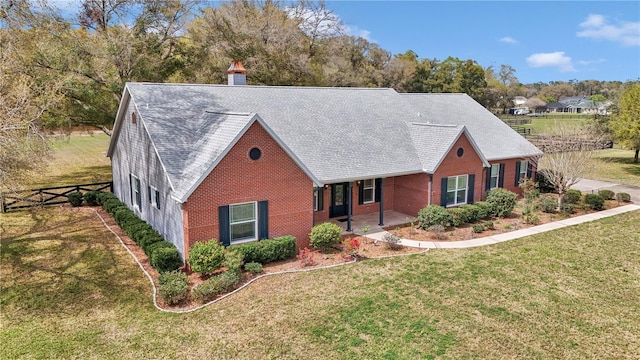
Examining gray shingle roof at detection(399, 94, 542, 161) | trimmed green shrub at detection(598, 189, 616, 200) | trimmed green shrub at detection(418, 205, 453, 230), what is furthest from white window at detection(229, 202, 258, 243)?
trimmed green shrub at detection(598, 189, 616, 200)

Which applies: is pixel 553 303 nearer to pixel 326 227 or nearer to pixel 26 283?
pixel 326 227

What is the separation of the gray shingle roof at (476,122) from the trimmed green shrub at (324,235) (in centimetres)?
1184

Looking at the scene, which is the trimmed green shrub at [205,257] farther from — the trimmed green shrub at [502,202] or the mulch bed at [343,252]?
the trimmed green shrub at [502,202]

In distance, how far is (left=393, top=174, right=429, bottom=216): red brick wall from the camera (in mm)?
21266

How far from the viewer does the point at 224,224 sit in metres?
15.4

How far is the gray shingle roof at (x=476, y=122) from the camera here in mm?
25452

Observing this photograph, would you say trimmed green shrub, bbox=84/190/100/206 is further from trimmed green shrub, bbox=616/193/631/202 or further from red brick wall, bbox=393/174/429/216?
trimmed green shrub, bbox=616/193/631/202

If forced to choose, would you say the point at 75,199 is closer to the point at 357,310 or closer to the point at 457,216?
the point at 357,310

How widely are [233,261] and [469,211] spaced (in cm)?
1257

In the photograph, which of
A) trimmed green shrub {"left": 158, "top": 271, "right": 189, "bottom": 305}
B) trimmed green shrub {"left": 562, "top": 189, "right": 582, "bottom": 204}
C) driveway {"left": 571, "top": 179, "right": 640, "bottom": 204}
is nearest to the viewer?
trimmed green shrub {"left": 158, "top": 271, "right": 189, "bottom": 305}

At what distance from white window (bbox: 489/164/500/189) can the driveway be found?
7.91 metres

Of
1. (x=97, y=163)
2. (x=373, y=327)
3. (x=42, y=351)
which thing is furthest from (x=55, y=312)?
(x=97, y=163)

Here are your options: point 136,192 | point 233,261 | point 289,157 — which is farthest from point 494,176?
point 136,192

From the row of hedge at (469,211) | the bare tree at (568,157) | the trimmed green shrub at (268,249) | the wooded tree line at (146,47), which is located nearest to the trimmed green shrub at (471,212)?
the row of hedge at (469,211)
